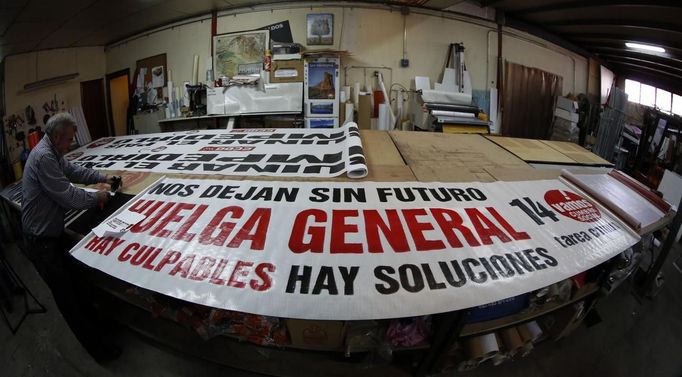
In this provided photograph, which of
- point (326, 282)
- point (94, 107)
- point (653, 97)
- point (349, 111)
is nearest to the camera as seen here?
point (326, 282)

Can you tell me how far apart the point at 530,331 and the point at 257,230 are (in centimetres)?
106

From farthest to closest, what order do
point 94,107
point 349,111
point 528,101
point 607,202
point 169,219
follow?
point 349,111
point 528,101
point 94,107
point 607,202
point 169,219

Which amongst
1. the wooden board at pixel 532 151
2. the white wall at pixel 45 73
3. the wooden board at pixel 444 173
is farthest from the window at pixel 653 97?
the white wall at pixel 45 73

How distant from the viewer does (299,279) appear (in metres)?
0.51

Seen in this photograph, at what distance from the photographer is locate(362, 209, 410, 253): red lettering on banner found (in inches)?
22.9

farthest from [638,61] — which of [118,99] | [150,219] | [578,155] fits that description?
[118,99]

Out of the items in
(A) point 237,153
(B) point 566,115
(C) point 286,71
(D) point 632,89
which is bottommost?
(A) point 237,153

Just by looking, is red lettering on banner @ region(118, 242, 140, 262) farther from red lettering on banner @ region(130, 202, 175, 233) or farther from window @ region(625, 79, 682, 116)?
window @ region(625, 79, 682, 116)

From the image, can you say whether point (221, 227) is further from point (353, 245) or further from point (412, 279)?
point (412, 279)

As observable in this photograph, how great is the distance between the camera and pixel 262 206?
2.38 ft

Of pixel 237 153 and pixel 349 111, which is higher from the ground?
pixel 349 111

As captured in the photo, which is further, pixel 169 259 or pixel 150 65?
pixel 150 65

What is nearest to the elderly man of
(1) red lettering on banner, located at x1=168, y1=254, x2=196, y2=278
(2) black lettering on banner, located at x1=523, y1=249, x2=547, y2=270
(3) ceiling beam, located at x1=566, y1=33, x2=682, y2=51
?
(1) red lettering on banner, located at x1=168, y1=254, x2=196, y2=278

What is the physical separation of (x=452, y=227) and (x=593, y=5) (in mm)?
2027
